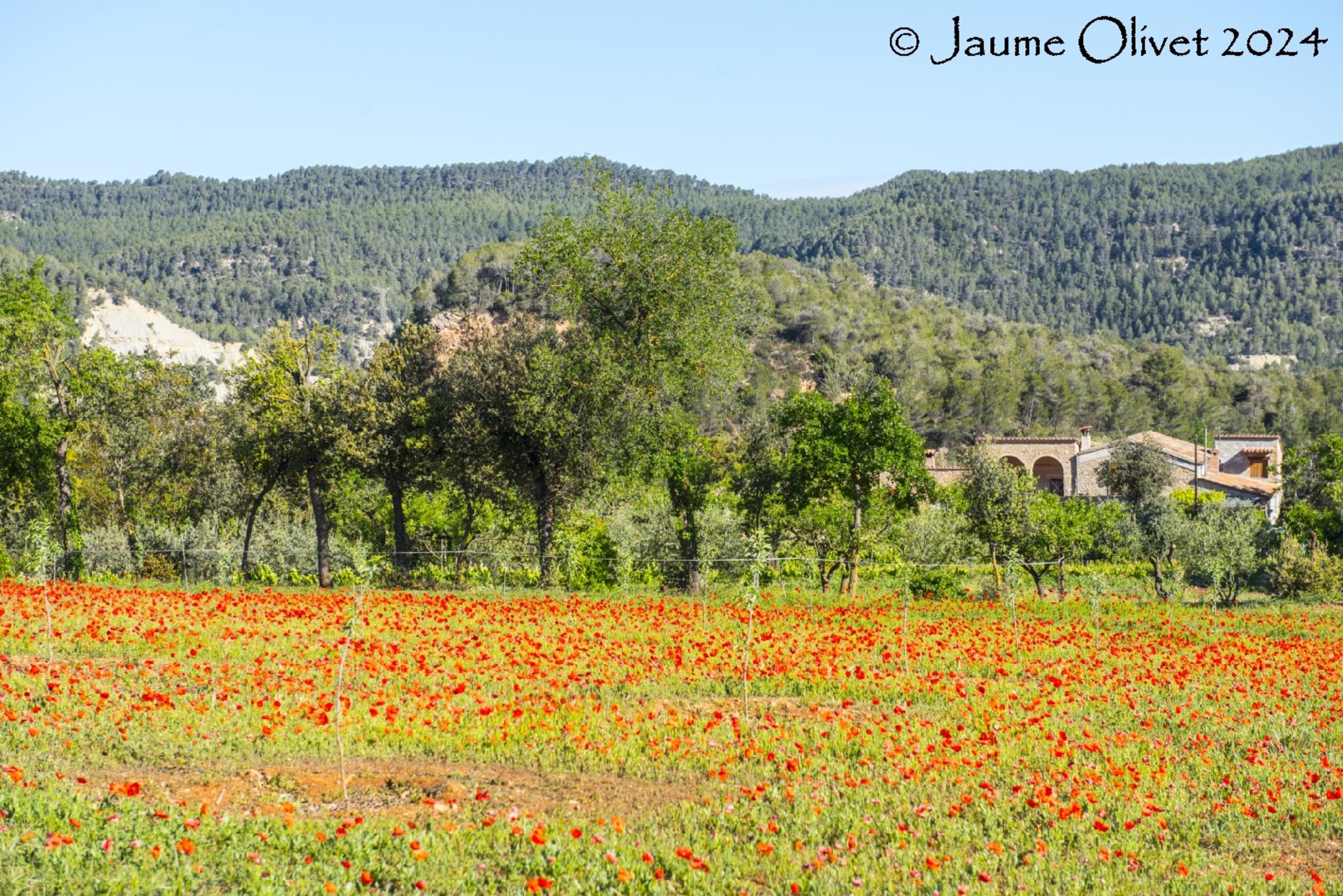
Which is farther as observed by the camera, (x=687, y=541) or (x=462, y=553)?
(x=687, y=541)

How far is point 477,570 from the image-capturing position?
35938 millimetres

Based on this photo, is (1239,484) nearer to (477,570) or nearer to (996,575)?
(996,575)

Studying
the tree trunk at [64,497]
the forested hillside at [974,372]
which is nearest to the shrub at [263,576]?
the tree trunk at [64,497]

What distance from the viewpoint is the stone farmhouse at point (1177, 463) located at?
239 feet

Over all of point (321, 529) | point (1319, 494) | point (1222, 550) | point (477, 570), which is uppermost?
point (321, 529)

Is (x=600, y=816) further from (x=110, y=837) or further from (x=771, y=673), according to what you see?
(x=771, y=673)

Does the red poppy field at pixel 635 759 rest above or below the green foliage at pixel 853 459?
below

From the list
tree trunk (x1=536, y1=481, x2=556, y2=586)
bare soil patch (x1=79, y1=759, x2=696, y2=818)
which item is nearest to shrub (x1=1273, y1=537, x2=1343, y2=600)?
tree trunk (x1=536, y1=481, x2=556, y2=586)

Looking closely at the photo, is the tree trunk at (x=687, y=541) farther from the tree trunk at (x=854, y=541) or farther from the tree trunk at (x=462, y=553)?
the tree trunk at (x=462, y=553)

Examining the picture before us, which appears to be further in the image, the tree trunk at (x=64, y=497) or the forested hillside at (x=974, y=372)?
the forested hillside at (x=974, y=372)

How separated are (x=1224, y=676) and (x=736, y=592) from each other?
14.1 metres

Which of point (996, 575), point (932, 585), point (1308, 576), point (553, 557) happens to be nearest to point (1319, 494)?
point (1308, 576)

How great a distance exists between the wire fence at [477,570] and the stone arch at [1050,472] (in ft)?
161

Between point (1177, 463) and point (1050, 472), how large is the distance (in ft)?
44.0
